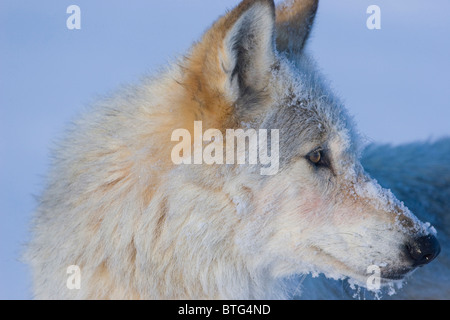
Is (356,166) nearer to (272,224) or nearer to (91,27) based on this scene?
(272,224)

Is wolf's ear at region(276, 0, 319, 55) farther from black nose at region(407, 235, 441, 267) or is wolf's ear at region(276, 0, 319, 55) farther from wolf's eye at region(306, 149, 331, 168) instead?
black nose at region(407, 235, 441, 267)

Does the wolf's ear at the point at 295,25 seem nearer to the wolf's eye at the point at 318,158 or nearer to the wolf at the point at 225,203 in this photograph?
the wolf at the point at 225,203

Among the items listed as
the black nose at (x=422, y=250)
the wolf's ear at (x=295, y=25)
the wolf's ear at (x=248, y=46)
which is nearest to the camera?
the wolf's ear at (x=248, y=46)

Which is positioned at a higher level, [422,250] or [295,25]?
[295,25]

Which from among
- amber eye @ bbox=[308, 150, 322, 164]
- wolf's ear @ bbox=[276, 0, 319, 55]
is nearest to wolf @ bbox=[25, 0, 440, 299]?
amber eye @ bbox=[308, 150, 322, 164]

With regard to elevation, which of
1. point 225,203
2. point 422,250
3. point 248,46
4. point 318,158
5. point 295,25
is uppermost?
point 295,25

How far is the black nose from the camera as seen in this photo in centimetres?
308

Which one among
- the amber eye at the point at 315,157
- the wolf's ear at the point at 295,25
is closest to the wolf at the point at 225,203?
the amber eye at the point at 315,157

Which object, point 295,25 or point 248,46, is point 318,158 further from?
point 295,25

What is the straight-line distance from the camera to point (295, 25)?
3768mm

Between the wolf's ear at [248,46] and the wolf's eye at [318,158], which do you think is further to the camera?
the wolf's eye at [318,158]

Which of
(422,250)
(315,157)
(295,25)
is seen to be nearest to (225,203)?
(315,157)

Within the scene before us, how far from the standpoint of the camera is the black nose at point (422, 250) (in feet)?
10.1

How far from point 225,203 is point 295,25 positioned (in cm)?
133
